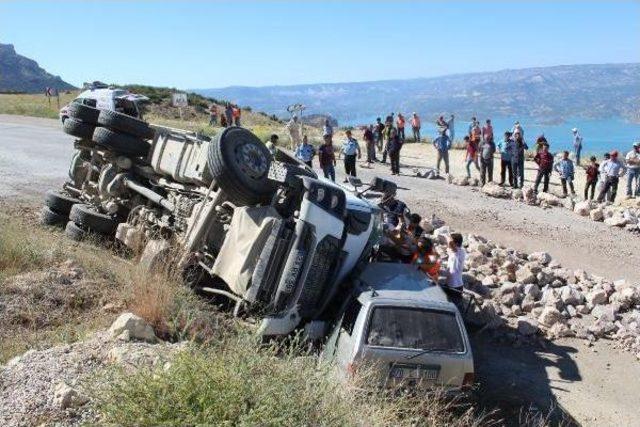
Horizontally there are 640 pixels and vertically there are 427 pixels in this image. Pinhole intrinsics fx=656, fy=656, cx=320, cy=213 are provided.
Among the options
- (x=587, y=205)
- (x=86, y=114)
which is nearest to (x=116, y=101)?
(x=86, y=114)

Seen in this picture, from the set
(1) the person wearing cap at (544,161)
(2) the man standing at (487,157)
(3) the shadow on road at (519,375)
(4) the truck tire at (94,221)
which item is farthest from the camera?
(2) the man standing at (487,157)

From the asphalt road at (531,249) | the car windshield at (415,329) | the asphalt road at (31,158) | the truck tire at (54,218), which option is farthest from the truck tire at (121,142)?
the car windshield at (415,329)

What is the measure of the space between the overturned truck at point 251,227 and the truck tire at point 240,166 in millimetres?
12

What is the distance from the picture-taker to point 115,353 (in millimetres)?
5125

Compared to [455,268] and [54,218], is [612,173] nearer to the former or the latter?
[455,268]

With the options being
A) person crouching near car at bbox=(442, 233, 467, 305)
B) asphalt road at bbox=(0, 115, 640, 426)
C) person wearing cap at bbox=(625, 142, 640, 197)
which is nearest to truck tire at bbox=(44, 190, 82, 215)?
asphalt road at bbox=(0, 115, 640, 426)

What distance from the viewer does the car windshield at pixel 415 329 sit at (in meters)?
6.36

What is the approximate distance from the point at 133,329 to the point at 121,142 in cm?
498

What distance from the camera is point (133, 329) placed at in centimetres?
568

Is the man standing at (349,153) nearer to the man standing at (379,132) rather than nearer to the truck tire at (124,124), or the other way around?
the man standing at (379,132)

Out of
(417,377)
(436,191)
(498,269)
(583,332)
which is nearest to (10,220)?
(417,377)

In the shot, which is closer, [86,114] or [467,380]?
[467,380]

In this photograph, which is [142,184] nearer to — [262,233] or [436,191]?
[262,233]

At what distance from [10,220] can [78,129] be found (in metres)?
1.77
